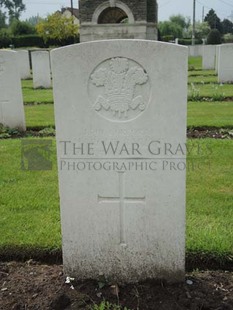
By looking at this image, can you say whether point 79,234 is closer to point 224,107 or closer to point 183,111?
point 183,111

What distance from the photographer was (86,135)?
2379mm

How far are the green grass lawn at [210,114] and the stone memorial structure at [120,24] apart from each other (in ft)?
63.2

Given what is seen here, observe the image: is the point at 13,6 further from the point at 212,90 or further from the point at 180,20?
the point at 212,90

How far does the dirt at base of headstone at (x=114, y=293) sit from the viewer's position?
7.80 ft

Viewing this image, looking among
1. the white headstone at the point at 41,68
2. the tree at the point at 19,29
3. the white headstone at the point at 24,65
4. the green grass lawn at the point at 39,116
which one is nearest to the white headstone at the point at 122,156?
the green grass lawn at the point at 39,116

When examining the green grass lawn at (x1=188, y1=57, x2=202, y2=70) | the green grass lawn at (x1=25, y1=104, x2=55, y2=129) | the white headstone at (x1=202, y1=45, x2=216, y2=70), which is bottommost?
the green grass lawn at (x1=25, y1=104, x2=55, y2=129)

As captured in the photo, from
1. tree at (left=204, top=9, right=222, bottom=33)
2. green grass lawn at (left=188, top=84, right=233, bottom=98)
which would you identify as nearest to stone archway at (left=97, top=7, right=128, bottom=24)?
green grass lawn at (left=188, top=84, right=233, bottom=98)

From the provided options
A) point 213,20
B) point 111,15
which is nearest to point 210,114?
point 111,15

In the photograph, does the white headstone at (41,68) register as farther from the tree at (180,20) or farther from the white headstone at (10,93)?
the tree at (180,20)

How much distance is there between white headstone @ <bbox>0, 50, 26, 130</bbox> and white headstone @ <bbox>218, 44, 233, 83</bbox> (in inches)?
317

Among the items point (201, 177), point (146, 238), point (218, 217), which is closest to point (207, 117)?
point (201, 177)

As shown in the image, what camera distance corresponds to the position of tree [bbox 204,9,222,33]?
71756 millimetres

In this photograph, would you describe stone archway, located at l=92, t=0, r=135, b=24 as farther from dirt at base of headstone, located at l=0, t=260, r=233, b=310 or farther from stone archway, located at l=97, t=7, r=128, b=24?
dirt at base of headstone, located at l=0, t=260, r=233, b=310

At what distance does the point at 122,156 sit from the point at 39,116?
244 inches
